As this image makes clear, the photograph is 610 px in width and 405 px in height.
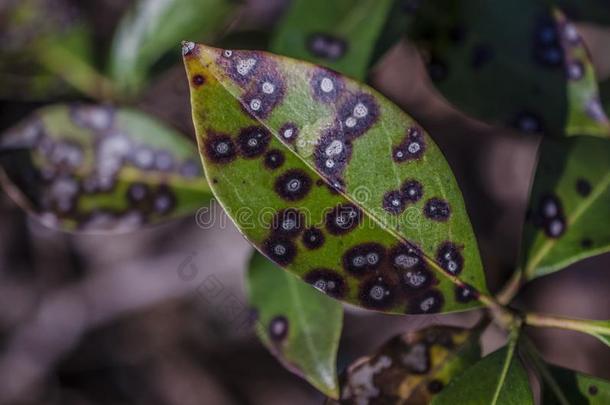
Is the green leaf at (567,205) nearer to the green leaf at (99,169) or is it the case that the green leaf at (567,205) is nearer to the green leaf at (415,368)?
the green leaf at (415,368)

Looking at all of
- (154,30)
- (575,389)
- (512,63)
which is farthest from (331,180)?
(154,30)

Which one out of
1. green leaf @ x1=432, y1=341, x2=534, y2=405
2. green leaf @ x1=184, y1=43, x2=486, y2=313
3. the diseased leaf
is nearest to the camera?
green leaf @ x1=184, y1=43, x2=486, y2=313

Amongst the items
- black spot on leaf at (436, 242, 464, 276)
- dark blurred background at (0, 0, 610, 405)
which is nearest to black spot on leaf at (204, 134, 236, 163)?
black spot on leaf at (436, 242, 464, 276)

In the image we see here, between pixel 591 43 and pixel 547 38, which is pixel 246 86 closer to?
pixel 547 38

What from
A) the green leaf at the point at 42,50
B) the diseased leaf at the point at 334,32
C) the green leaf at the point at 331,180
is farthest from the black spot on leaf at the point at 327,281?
the green leaf at the point at 42,50

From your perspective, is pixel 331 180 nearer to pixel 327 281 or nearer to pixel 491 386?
pixel 327 281

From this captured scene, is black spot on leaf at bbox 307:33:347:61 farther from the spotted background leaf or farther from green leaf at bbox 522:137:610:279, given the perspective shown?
the spotted background leaf

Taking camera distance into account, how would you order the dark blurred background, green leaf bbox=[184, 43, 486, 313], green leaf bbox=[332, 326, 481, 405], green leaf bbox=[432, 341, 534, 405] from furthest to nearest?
the dark blurred background < green leaf bbox=[332, 326, 481, 405] < green leaf bbox=[432, 341, 534, 405] < green leaf bbox=[184, 43, 486, 313]
